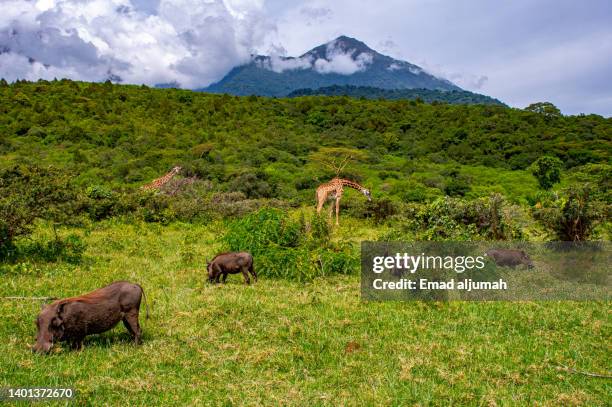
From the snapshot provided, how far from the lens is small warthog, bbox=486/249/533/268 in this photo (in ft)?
42.0

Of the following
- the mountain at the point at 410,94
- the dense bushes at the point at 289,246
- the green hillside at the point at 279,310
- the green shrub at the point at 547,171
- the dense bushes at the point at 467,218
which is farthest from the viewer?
the mountain at the point at 410,94

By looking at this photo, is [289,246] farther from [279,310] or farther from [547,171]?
[547,171]

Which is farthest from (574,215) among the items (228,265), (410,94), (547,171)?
(410,94)

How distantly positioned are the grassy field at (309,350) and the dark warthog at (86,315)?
18 centimetres

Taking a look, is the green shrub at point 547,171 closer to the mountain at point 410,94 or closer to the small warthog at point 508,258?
the small warthog at point 508,258

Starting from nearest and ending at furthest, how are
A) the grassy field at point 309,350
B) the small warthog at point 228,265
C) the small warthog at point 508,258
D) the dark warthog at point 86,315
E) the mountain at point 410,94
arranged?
1. the grassy field at point 309,350
2. the dark warthog at point 86,315
3. the small warthog at point 228,265
4. the small warthog at point 508,258
5. the mountain at point 410,94

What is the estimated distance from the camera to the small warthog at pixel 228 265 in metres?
11.0

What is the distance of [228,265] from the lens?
11.0m

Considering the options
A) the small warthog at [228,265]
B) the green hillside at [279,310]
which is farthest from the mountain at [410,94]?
the small warthog at [228,265]

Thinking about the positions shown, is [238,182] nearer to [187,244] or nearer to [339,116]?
[187,244]

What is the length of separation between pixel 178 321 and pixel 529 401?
5184mm

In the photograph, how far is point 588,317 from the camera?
888 centimetres

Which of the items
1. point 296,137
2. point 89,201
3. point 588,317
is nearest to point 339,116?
point 296,137

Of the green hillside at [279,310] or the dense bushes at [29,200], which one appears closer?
the green hillside at [279,310]
